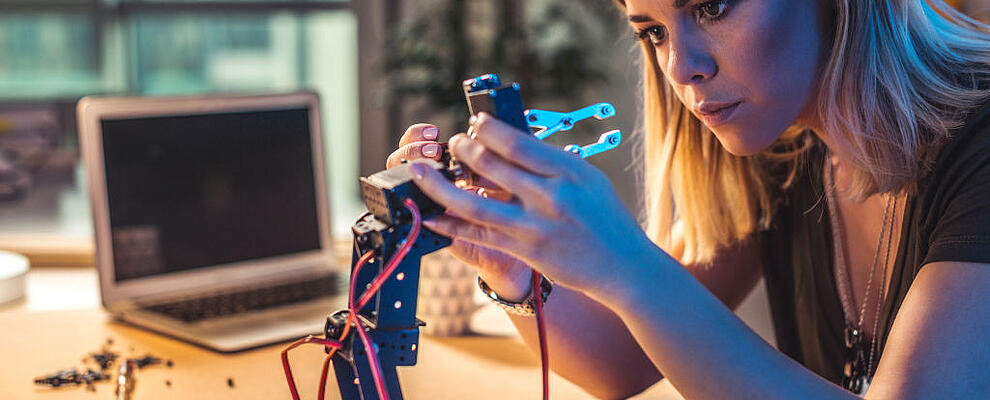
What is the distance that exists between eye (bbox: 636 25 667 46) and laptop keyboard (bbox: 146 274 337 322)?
66cm

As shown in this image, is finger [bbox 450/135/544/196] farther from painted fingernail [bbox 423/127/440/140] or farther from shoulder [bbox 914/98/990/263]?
shoulder [bbox 914/98/990/263]

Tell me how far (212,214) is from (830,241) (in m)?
0.90

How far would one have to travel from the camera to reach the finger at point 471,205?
0.59 metres

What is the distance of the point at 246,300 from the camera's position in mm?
1353

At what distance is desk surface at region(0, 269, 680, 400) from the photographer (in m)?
1.01

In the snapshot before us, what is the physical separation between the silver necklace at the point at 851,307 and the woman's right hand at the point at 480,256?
18.9 inches

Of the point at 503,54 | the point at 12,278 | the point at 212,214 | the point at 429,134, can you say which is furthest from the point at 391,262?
the point at 503,54

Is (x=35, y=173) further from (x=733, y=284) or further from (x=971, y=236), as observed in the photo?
(x=971, y=236)

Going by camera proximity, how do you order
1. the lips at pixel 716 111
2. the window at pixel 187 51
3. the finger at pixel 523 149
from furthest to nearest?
the window at pixel 187 51
the lips at pixel 716 111
the finger at pixel 523 149

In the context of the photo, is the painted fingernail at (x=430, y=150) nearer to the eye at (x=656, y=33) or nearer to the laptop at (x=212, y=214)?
the eye at (x=656, y=33)

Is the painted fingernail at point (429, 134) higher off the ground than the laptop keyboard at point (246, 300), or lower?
higher

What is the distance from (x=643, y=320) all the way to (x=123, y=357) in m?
0.73

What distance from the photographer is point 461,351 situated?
3.86 ft

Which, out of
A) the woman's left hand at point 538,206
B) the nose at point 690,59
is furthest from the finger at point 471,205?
the nose at point 690,59
